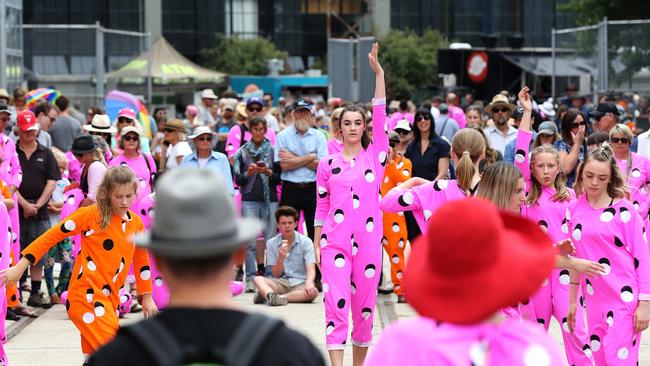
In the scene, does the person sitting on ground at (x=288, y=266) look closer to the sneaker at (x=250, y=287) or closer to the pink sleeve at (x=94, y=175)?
the sneaker at (x=250, y=287)

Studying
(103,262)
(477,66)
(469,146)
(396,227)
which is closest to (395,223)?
(396,227)

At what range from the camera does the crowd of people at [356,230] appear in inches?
129

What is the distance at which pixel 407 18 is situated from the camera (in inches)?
2672

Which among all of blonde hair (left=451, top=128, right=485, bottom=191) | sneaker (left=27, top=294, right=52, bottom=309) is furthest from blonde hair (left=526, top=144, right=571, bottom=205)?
sneaker (left=27, top=294, right=52, bottom=309)

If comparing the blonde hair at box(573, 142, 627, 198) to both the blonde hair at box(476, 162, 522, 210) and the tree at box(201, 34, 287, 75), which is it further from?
the tree at box(201, 34, 287, 75)

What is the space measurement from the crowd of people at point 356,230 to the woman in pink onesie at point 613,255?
11 mm

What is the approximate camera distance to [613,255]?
762 cm

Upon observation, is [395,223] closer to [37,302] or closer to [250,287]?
[250,287]

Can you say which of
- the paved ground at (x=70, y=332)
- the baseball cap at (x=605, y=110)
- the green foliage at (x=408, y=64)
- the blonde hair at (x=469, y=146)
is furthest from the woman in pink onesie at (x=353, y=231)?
the green foliage at (x=408, y=64)

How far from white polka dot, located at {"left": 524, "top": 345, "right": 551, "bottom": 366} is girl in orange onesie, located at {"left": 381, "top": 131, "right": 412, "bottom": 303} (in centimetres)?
980

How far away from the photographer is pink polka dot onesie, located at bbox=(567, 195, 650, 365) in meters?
7.57

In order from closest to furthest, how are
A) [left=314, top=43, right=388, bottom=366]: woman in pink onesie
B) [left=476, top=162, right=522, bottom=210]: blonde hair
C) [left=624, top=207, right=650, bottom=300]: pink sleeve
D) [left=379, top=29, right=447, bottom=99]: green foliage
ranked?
[left=476, top=162, right=522, bottom=210]: blonde hair → [left=624, top=207, right=650, bottom=300]: pink sleeve → [left=314, top=43, right=388, bottom=366]: woman in pink onesie → [left=379, top=29, right=447, bottom=99]: green foliage

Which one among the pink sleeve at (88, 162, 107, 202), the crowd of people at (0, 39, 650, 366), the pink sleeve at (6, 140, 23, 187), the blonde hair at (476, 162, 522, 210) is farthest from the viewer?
the pink sleeve at (6, 140, 23, 187)

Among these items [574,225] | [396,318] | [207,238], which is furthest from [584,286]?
[207,238]
